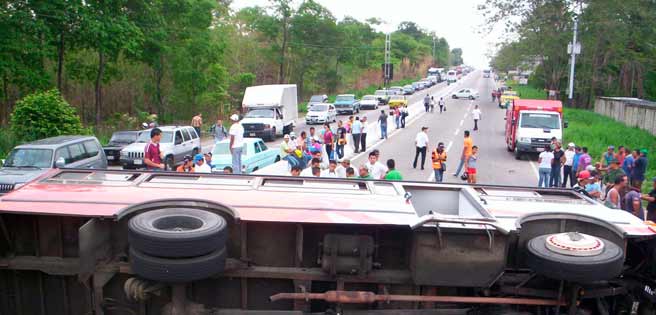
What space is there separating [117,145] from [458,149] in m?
15.5

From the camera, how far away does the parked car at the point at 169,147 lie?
19469mm

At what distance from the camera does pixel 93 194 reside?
554 centimetres

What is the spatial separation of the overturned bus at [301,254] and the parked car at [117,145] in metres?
16.3

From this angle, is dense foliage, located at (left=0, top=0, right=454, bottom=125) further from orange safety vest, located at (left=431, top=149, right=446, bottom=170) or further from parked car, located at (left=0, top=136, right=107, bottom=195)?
orange safety vest, located at (left=431, top=149, right=446, bottom=170)

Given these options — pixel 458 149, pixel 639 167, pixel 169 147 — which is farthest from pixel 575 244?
pixel 458 149

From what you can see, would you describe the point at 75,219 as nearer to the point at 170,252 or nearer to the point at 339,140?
the point at 170,252

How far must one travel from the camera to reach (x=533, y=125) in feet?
78.7

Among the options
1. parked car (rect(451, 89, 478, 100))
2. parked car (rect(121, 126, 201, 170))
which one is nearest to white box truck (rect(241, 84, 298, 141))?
parked car (rect(121, 126, 201, 170))

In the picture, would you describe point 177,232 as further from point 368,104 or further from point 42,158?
point 368,104

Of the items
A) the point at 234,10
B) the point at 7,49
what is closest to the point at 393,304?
the point at 7,49

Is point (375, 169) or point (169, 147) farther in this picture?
point (169, 147)

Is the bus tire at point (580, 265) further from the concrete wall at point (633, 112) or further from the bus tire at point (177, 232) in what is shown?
the concrete wall at point (633, 112)

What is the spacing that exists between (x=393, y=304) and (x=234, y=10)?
5727 cm

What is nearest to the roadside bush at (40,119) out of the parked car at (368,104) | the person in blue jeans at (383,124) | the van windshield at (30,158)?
the van windshield at (30,158)
